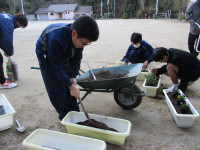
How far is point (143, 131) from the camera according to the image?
207 centimetres

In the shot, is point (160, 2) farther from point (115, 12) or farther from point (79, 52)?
point (79, 52)

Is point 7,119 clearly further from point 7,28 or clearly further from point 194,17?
point 194,17

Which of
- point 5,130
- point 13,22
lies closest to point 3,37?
point 13,22

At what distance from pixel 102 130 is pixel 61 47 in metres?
0.90

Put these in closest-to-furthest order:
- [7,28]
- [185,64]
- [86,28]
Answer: [86,28]
[185,64]
[7,28]

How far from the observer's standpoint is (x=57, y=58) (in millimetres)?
1593

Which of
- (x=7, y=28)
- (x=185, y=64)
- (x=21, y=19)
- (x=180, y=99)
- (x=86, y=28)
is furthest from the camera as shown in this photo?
(x=21, y=19)

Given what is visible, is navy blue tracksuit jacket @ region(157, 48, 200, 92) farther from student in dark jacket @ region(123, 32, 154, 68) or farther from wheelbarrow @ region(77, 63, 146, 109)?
student in dark jacket @ region(123, 32, 154, 68)

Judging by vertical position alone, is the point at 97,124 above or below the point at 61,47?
below

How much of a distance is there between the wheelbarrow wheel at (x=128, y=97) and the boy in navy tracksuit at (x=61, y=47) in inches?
30.4

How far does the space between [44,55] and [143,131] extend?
4.72ft

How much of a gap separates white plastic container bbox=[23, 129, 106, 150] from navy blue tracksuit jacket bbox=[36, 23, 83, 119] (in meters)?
0.43

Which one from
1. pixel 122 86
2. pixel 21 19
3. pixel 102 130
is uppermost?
pixel 21 19

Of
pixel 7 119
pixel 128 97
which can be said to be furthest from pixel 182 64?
pixel 7 119
